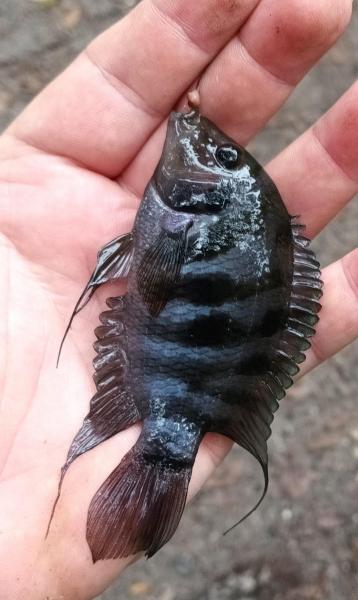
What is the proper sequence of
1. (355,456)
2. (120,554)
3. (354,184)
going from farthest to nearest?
(355,456)
(354,184)
(120,554)

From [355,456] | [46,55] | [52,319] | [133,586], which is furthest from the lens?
[46,55]

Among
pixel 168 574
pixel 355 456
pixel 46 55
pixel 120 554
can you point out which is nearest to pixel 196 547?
pixel 168 574

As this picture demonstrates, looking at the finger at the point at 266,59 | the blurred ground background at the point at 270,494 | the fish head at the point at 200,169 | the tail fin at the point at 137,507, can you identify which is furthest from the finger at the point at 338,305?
the blurred ground background at the point at 270,494

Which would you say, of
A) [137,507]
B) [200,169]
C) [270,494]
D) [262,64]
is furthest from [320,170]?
[270,494]

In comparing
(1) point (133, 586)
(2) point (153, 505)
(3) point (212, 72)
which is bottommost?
(1) point (133, 586)

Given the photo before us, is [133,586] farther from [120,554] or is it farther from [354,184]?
[354,184]

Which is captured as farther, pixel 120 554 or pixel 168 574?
pixel 168 574

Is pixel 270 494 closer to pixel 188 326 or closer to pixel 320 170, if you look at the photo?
pixel 188 326

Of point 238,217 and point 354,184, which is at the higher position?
point 354,184
